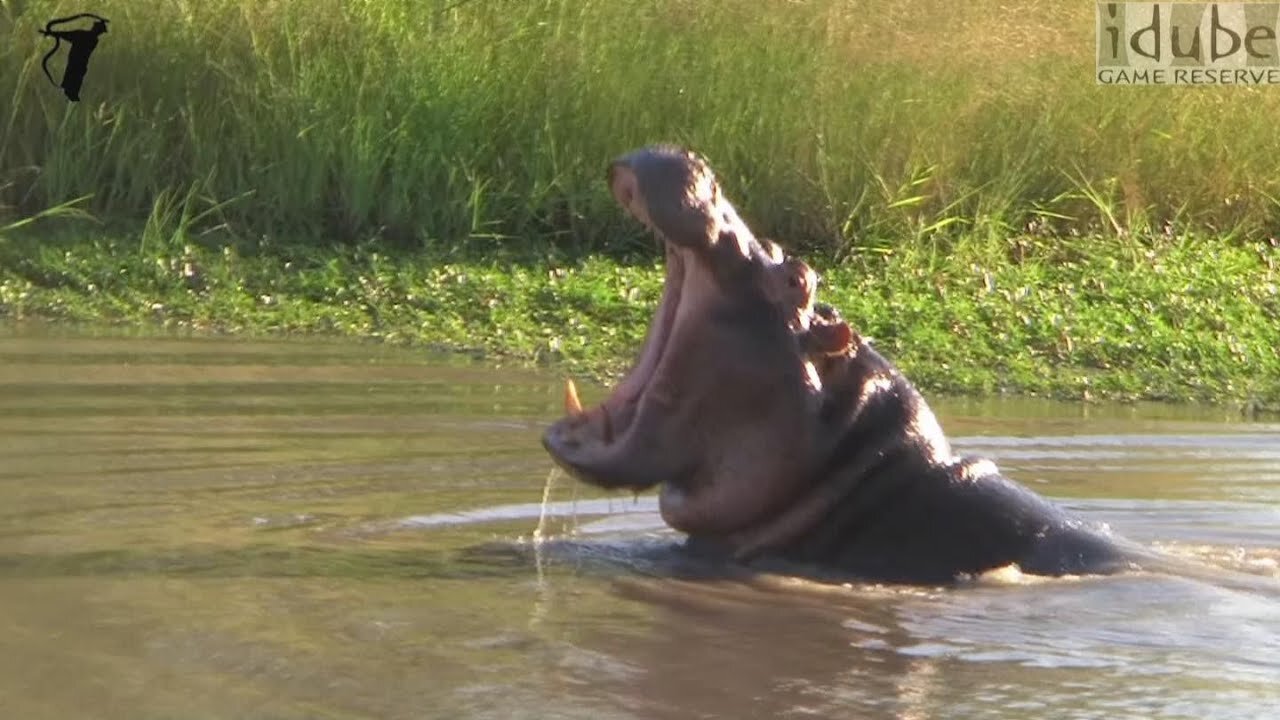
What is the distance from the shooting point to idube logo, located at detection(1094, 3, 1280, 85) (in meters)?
10.6

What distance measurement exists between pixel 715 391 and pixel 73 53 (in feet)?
18.6

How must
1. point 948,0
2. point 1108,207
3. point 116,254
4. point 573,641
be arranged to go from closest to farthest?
point 573,641
point 116,254
point 1108,207
point 948,0

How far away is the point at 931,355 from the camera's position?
25.5ft

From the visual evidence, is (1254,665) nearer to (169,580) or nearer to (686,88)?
(169,580)

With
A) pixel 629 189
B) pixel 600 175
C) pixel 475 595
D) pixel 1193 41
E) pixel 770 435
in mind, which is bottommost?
pixel 475 595

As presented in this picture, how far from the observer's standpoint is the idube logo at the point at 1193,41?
10.6 m

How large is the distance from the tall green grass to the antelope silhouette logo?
6cm

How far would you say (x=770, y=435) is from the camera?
4.12 metres

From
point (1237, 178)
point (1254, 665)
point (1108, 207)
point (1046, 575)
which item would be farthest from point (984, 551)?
point (1237, 178)

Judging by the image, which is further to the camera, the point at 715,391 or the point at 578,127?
the point at 578,127

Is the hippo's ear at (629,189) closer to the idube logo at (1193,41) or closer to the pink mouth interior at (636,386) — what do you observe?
the pink mouth interior at (636,386)

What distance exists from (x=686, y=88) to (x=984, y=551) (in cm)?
532

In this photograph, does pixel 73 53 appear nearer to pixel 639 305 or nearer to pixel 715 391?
pixel 639 305

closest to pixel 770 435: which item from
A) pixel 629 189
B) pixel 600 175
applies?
pixel 629 189
